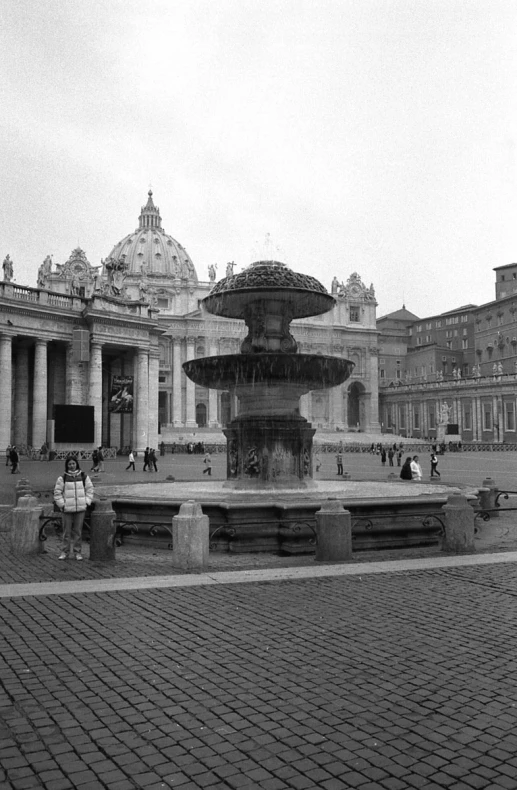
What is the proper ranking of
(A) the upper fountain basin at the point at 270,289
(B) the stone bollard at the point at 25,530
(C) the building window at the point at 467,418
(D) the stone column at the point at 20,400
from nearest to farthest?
1. (B) the stone bollard at the point at 25,530
2. (A) the upper fountain basin at the point at 270,289
3. (D) the stone column at the point at 20,400
4. (C) the building window at the point at 467,418

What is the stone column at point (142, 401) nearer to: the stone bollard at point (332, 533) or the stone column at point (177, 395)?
the stone bollard at point (332, 533)

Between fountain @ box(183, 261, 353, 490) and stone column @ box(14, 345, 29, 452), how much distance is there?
36829 millimetres

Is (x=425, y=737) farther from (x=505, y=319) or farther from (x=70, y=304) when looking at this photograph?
(x=505, y=319)

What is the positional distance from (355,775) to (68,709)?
6.82 feet

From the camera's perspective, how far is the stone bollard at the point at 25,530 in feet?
38.0

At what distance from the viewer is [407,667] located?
586 centimetres

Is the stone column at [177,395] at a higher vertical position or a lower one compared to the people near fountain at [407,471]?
higher

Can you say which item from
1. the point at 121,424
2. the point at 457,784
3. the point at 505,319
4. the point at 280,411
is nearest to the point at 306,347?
the point at 505,319

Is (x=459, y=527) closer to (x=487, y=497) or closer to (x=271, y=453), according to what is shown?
(x=487, y=497)

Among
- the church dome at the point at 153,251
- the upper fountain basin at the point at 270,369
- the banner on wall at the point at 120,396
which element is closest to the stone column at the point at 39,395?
the banner on wall at the point at 120,396

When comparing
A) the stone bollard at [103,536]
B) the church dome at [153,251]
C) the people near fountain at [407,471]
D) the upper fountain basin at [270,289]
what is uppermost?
the church dome at [153,251]

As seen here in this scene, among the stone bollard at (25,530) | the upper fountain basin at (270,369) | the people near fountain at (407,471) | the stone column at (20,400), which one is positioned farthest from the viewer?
the stone column at (20,400)

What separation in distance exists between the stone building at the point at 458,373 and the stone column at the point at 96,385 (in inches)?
1699

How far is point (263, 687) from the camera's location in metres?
5.41
